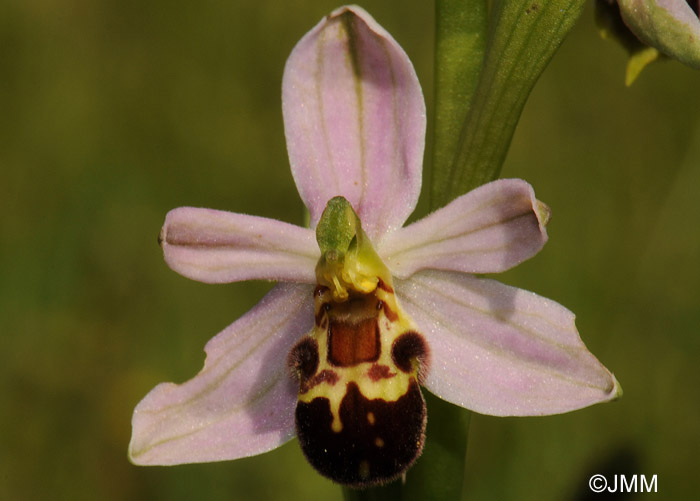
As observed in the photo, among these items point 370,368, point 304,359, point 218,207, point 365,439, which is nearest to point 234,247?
point 304,359

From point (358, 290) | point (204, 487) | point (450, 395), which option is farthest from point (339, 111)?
point (204, 487)

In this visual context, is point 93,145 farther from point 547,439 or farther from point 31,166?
point 547,439

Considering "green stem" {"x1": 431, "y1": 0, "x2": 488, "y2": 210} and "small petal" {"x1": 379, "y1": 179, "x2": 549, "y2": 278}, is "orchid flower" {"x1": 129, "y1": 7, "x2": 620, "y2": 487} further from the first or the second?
"green stem" {"x1": 431, "y1": 0, "x2": 488, "y2": 210}

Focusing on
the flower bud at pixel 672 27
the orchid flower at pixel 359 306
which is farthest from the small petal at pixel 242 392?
the flower bud at pixel 672 27

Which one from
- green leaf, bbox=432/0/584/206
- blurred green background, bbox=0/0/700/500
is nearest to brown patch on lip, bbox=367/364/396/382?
green leaf, bbox=432/0/584/206

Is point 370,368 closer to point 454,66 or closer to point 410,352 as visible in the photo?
point 410,352
